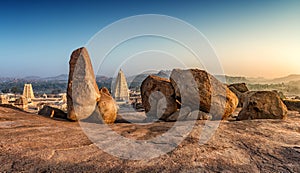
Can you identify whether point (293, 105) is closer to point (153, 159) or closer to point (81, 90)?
point (81, 90)

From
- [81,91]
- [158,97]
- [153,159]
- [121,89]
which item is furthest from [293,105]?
[121,89]

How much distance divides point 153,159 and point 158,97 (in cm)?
596

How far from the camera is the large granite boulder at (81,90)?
7766 millimetres

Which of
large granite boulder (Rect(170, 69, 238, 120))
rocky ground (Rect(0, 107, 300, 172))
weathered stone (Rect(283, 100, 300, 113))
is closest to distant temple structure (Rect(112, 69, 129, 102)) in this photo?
weathered stone (Rect(283, 100, 300, 113))

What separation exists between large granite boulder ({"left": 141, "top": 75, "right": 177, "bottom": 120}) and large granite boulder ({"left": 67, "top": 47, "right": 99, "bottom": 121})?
115 inches

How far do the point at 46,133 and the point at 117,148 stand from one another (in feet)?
6.81

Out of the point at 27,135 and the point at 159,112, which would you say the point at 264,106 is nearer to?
the point at 159,112

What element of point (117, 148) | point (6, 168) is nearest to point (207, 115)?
point (117, 148)

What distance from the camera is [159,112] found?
9.55m

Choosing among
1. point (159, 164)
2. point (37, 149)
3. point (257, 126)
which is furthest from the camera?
point (257, 126)

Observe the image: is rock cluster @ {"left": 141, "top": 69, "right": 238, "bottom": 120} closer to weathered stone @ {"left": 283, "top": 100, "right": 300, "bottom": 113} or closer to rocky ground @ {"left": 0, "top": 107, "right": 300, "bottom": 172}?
rocky ground @ {"left": 0, "top": 107, "right": 300, "bottom": 172}

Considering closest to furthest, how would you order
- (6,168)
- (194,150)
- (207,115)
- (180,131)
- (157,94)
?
1. (6,168)
2. (194,150)
3. (180,131)
4. (207,115)
5. (157,94)

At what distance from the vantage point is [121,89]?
119 ft

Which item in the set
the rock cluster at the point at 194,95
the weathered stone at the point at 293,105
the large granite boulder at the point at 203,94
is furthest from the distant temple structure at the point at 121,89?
the large granite boulder at the point at 203,94
